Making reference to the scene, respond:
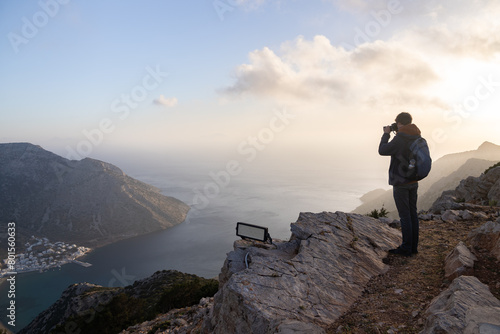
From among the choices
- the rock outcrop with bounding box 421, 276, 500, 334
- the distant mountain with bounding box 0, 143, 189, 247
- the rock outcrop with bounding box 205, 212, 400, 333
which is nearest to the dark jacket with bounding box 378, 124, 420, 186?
the rock outcrop with bounding box 205, 212, 400, 333

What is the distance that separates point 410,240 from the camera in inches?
266

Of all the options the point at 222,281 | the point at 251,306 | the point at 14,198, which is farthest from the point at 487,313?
the point at 14,198

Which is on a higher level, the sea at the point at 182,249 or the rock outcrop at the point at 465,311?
the rock outcrop at the point at 465,311

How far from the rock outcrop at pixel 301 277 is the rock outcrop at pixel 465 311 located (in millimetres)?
1649

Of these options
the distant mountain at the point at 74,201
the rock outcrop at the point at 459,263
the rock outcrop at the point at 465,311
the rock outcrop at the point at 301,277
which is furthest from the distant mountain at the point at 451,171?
the distant mountain at the point at 74,201

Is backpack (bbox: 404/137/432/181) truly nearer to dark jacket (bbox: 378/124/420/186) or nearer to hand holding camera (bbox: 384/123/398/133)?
dark jacket (bbox: 378/124/420/186)

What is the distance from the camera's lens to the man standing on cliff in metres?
6.24

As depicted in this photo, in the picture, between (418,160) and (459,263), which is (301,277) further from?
(418,160)

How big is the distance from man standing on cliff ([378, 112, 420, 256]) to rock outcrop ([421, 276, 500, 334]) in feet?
8.67

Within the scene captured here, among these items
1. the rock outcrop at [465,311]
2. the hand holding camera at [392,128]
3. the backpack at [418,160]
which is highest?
the hand holding camera at [392,128]

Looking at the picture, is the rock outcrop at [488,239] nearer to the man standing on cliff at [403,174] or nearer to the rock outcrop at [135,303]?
the man standing on cliff at [403,174]

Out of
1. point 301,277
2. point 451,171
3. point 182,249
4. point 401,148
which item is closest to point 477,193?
point 401,148

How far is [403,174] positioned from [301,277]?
12.4 ft

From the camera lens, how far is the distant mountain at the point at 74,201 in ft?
414
